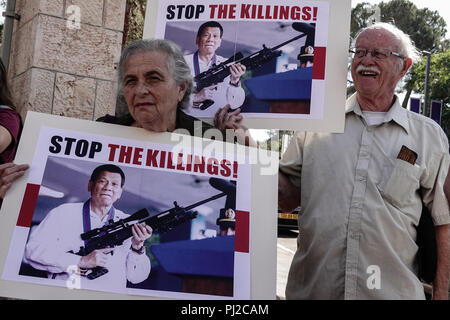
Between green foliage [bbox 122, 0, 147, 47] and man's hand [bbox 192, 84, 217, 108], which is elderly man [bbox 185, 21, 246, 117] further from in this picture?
green foliage [bbox 122, 0, 147, 47]

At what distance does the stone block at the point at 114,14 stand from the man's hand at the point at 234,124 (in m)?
1.43

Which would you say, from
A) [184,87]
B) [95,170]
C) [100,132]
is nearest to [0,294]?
[95,170]

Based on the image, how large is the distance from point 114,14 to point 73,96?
23.6 inches

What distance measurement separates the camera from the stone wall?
304cm

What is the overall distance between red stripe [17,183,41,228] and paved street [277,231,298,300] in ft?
16.9

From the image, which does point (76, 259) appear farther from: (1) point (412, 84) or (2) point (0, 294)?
(1) point (412, 84)

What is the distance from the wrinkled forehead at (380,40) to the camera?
2.29m

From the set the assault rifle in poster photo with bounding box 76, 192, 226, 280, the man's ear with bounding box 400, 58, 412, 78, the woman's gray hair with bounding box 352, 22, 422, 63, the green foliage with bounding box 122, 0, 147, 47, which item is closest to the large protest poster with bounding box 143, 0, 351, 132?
the woman's gray hair with bounding box 352, 22, 422, 63

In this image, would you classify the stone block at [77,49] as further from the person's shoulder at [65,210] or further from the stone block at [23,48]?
the person's shoulder at [65,210]

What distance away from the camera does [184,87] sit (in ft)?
6.96

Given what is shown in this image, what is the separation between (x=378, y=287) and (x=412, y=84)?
94.4ft

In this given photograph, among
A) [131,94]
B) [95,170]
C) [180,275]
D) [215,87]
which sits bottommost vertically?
[180,275]

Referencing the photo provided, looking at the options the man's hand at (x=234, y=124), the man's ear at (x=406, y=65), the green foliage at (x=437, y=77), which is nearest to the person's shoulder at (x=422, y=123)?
the man's ear at (x=406, y=65)

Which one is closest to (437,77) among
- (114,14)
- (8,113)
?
(114,14)
